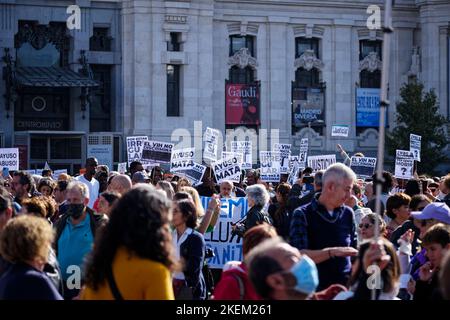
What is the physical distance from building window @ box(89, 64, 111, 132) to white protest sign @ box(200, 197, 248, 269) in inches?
1029

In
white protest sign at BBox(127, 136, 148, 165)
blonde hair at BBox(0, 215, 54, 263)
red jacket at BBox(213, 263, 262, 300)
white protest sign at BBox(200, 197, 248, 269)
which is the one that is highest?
white protest sign at BBox(127, 136, 148, 165)

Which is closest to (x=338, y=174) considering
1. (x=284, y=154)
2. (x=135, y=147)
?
(x=135, y=147)

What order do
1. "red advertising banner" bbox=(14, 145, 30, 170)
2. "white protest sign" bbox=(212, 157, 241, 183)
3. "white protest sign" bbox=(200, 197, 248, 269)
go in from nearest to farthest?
"white protest sign" bbox=(200, 197, 248, 269) → "white protest sign" bbox=(212, 157, 241, 183) → "red advertising banner" bbox=(14, 145, 30, 170)

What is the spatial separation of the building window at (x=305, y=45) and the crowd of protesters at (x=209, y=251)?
28829 millimetres

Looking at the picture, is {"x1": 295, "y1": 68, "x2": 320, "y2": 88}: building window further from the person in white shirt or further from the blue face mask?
the blue face mask

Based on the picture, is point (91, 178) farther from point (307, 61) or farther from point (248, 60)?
point (307, 61)

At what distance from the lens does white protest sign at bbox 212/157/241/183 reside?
67.9 feet

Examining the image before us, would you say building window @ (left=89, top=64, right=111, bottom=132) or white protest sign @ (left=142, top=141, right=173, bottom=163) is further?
building window @ (left=89, top=64, right=111, bottom=132)

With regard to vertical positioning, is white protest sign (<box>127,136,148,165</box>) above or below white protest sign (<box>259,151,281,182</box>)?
above

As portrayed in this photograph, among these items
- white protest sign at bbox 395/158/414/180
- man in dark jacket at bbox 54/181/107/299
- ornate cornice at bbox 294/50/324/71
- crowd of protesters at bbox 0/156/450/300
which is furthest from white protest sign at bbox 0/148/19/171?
ornate cornice at bbox 294/50/324/71

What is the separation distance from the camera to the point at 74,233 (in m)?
10.6

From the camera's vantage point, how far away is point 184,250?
32.8ft

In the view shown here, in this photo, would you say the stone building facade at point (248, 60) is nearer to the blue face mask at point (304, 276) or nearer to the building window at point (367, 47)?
the building window at point (367, 47)
